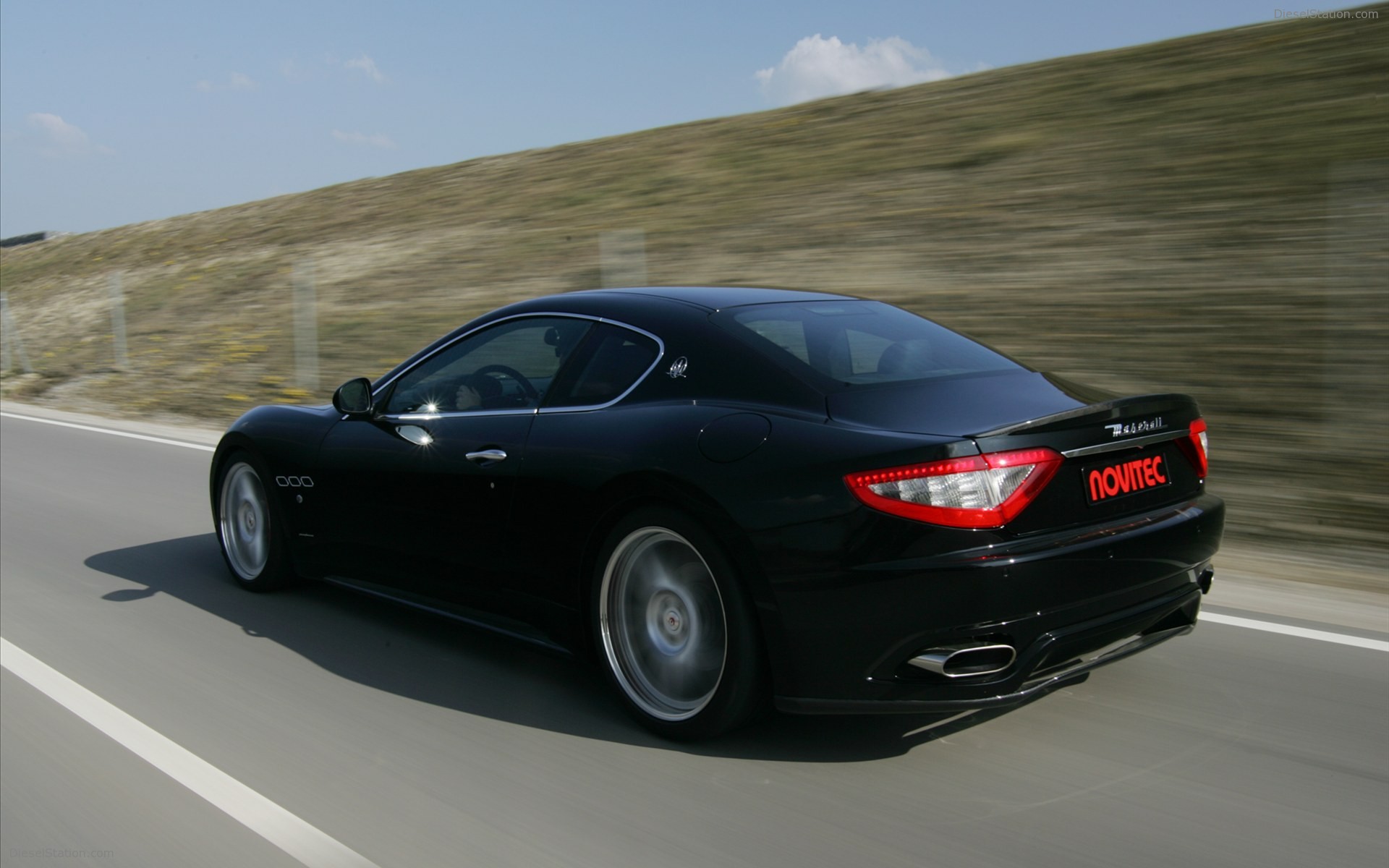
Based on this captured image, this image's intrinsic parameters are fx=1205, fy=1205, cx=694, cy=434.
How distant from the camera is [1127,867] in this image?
288cm

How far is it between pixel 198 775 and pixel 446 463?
1.41m

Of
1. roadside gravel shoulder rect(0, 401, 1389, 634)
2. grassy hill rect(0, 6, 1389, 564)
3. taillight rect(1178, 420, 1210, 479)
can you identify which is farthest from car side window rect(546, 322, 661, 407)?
grassy hill rect(0, 6, 1389, 564)

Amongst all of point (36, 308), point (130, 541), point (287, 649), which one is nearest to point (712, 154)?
point (130, 541)

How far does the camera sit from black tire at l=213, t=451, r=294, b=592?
5598 mm

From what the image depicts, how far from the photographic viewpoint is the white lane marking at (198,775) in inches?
122

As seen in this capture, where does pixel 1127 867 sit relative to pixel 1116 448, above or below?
below

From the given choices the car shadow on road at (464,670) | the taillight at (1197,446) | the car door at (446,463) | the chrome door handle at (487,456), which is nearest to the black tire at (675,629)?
the car shadow on road at (464,670)

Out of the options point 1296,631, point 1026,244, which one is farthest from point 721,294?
point 1026,244

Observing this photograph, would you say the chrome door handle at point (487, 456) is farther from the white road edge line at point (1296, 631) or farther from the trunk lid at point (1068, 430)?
the white road edge line at point (1296, 631)

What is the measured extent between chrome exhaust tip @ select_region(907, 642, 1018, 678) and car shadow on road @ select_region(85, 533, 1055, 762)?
0.51 meters

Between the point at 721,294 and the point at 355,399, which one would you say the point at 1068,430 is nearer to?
the point at 721,294

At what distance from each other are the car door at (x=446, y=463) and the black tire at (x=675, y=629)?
1.65ft

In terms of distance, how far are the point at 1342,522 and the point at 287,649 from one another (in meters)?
5.37

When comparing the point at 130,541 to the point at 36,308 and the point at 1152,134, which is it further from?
the point at 36,308
